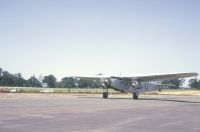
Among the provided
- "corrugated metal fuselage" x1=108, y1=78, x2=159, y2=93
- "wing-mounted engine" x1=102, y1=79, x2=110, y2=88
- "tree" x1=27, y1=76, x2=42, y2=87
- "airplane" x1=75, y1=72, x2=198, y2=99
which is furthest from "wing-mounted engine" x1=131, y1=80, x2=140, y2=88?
"tree" x1=27, y1=76, x2=42, y2=87

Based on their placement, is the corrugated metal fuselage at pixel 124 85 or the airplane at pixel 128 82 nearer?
the airplane at pixel 128 82

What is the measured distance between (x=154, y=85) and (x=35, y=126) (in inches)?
1734

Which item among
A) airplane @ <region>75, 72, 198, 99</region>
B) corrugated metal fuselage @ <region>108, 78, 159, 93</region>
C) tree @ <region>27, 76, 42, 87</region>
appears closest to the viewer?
airplane @ <region>75, 72, 198, 99</region>

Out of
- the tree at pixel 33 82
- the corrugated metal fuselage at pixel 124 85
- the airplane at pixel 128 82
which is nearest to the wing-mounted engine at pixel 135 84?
the airplane at pixel 128 82

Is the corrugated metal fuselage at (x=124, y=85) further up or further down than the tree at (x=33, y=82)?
further down

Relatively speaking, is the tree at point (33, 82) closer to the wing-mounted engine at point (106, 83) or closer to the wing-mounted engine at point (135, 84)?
the wing-mounted engine at point (106, 83)

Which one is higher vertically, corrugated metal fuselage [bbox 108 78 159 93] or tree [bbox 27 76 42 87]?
tree [bbox 27 76 42 87]

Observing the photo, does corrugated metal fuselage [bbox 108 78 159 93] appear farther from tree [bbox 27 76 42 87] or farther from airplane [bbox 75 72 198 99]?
tree [bbox 27 76 42 87]

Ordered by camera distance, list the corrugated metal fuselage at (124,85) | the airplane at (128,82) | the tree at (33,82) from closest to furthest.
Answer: the airplane at (128,82) → the corrugated metal fuselage at (124,85) → the tree at (33,82)

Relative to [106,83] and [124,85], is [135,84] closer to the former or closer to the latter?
[124,85]

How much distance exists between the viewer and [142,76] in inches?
1705

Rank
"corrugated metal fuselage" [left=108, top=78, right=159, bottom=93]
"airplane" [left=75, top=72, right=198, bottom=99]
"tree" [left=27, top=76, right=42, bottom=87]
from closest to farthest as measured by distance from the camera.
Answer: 1. "airplane" [left=75, top=72, right=198, bottom=99]
2. "corrugated metal fuselage" [left=108, top=78, right=159, bottom=93]
3. "tree" [left=27, top=76, right=42, bottom=87]

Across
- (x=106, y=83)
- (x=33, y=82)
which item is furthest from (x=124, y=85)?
(x=33, y=82)

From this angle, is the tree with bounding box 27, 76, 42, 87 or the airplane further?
the tree with bounding box 27, 76, 42, 87
